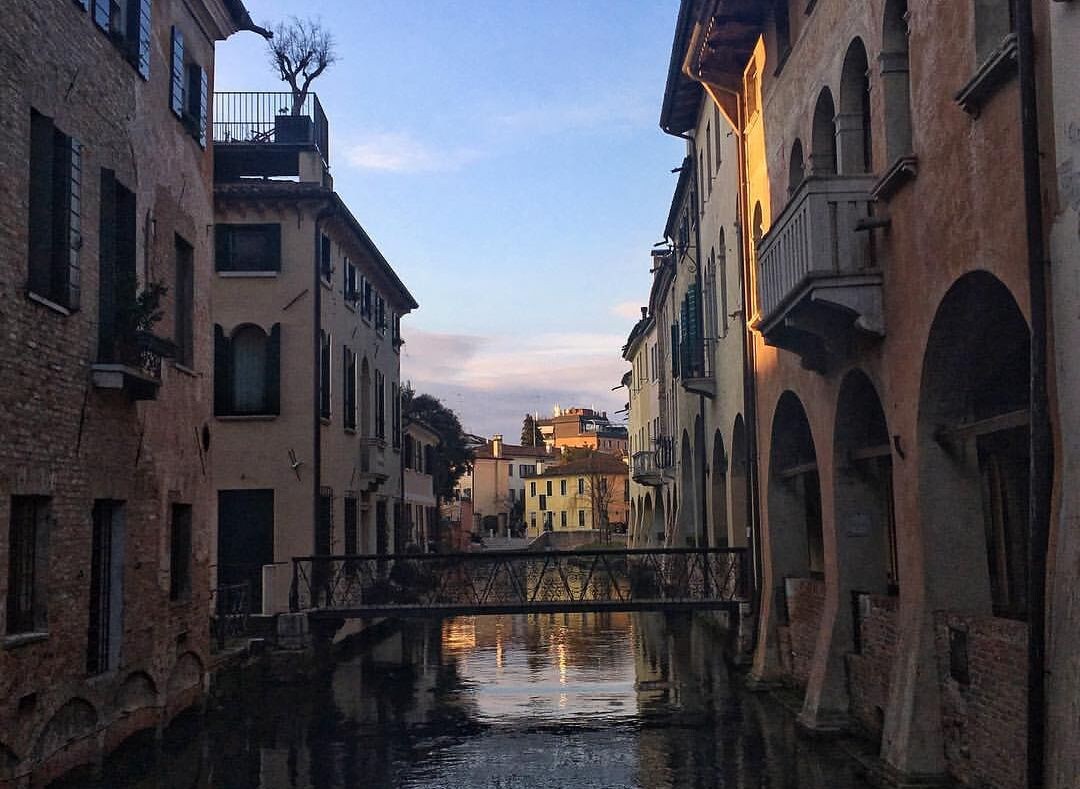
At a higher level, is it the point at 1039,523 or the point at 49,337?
the point at 49,337

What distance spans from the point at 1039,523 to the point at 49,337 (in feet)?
28.4

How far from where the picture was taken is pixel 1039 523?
25.8ft

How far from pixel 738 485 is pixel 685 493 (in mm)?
10629

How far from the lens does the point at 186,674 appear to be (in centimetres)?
1602

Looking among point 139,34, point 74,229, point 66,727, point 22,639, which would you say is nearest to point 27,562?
point 22,639

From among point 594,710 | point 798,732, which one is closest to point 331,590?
point 594,710

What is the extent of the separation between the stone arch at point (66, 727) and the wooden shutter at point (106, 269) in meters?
3.50

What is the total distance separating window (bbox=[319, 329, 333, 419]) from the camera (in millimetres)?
25244

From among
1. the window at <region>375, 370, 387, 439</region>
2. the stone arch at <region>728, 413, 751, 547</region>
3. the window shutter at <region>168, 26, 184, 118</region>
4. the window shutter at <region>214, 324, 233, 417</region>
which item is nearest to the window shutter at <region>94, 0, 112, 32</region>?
the window shutter at <region>168, 26, 184, 118</region>

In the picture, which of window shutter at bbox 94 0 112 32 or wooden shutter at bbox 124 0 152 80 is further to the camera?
wooden shutter at bbox 124 0 152 80

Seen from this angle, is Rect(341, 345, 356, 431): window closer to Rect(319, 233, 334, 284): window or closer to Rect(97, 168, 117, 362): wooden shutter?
Rect(319, 233, 334, 284): window

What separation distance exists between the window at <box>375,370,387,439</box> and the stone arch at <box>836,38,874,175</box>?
2110 cm

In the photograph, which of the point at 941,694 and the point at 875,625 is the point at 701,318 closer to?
the point at 875,625

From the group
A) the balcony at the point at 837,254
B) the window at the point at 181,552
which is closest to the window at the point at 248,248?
the window at the point at 181,552
